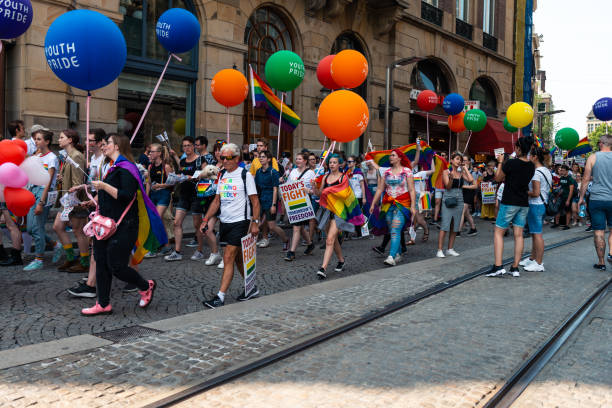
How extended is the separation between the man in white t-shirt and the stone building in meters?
7.10

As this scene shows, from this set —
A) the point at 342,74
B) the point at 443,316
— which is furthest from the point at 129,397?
the point at 342,74

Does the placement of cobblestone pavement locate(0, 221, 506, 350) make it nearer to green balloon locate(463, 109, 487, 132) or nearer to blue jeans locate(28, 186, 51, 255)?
blue jeans locate(28, 186, 51, 255)

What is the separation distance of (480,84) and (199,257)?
23095mm

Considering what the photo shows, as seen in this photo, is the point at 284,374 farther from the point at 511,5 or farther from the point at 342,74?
the point at 511,5

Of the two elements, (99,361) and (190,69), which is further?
(190,69)

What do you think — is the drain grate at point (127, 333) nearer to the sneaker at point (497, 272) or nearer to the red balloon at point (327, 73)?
the sneaker at point (497, 272)

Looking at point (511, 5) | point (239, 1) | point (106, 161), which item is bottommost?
point (106, 161)

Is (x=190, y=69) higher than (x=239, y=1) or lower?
lower

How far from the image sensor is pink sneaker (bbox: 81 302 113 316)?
192 inches

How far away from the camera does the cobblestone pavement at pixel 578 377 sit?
320cm

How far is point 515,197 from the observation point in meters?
6.88

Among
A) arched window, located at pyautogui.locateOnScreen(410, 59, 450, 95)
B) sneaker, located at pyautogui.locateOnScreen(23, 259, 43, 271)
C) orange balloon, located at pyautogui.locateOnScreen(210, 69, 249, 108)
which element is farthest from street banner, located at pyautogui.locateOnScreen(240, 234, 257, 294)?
arched window, located at pyautogui.locateOnScreen(410, 59, 450, 95)

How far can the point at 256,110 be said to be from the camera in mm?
16234

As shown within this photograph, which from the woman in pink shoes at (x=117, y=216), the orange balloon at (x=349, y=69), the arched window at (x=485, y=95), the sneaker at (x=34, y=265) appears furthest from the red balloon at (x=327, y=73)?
the arched window at (x=485, y=95)
